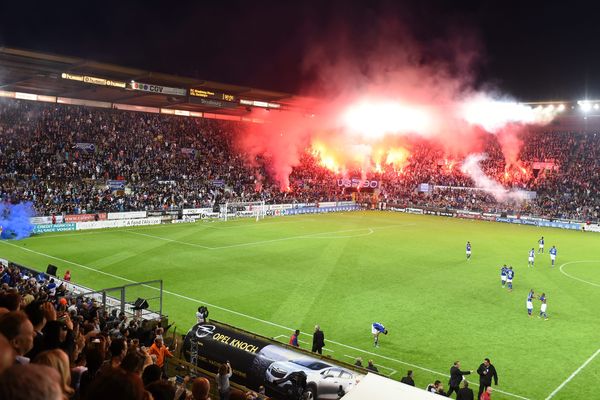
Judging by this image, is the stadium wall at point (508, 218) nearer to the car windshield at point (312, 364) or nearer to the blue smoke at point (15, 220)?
the blue smoke at point (15, 220)

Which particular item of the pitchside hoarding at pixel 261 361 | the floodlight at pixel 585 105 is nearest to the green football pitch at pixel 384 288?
the pitchside hoarding at pixel 261 361

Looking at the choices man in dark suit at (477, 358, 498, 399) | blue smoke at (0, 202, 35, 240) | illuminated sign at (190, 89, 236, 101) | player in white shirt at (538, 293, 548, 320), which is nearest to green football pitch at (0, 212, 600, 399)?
player in white shirt at (538, 293, 548, 320)

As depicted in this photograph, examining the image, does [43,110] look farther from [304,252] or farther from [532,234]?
[532,234]

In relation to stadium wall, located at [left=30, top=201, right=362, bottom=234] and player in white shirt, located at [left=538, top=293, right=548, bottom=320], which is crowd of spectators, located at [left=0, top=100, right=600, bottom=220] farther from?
player in white shirt, located at [left=538, top=293, right=548, bottom=320]

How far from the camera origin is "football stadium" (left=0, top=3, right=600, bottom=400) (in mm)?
10859

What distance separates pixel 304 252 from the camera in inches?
1250

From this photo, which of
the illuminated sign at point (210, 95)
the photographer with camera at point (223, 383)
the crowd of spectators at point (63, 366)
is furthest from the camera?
the illuminated sign at point (210, 95)

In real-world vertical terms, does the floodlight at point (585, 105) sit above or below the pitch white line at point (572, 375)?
above

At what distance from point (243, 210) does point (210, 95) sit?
12.1m

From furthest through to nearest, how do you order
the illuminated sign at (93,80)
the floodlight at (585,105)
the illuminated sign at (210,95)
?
1. the floodlight at (585,105)
2. the illuminated sign at (210,95)
3. the illuminated sign at (93,80)

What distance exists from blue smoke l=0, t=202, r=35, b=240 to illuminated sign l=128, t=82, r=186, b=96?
1408 cm

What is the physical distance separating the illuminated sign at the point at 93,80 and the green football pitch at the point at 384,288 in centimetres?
1242

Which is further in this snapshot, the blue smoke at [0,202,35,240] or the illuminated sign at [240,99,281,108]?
the illuminated sign at [240,99,281,108]

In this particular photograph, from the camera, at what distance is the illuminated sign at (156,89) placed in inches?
1719
